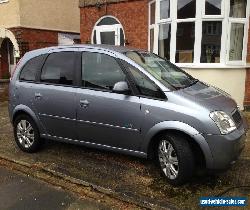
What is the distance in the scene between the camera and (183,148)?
4.37 metres

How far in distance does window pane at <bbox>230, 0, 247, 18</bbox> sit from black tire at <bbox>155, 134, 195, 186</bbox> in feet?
20.6

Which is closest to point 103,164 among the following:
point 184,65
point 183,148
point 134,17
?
point 183,148

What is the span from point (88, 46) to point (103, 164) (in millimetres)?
1963

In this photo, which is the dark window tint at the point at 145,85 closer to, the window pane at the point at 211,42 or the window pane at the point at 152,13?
the window pane at the point at 211,42

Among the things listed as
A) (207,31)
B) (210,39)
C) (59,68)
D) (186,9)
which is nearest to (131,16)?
(186,9)

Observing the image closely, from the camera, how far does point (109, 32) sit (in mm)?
12875

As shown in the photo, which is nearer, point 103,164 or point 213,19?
point 103,164

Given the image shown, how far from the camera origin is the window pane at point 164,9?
10.3 metres

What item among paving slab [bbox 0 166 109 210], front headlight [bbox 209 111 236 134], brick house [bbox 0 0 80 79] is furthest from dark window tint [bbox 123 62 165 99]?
brick house [bbox 0 0 80 79]

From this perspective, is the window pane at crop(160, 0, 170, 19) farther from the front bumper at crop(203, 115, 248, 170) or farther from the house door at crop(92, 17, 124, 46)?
the front bumper at crop(203, 115, 248, 170)

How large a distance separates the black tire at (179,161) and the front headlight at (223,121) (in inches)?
18.8

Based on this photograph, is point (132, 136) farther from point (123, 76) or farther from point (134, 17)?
point (134, 17)

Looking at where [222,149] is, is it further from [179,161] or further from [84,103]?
[84,103]

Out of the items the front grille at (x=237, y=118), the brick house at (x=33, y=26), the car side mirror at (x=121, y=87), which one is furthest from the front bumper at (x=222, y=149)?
the brick house at (x=33, y=26)
